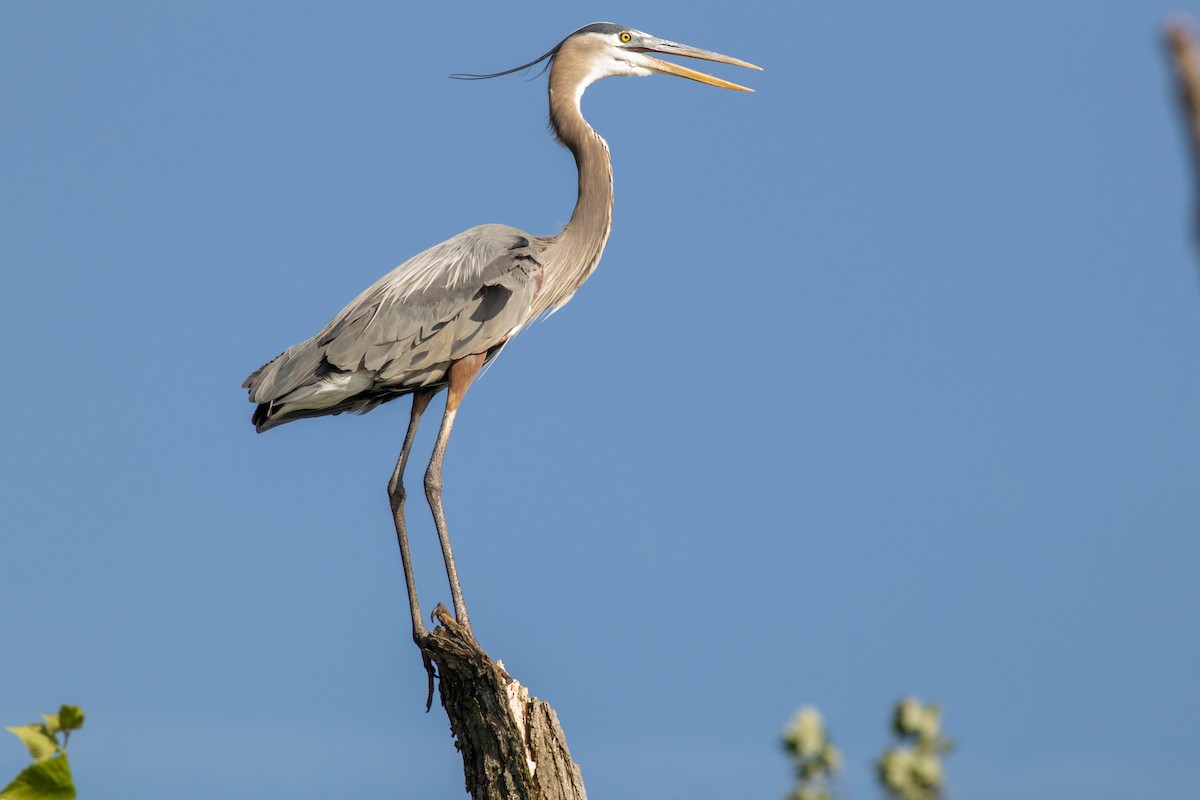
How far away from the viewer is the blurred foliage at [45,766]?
1740mm

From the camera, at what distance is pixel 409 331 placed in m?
6.94

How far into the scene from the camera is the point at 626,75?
28.1 ft

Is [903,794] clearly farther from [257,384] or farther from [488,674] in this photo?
[257,384]

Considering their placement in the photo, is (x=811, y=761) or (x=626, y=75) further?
(x=626, y=75)

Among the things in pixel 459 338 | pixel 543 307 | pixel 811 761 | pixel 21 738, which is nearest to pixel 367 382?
pixel 459 338

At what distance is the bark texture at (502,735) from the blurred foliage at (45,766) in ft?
12.4

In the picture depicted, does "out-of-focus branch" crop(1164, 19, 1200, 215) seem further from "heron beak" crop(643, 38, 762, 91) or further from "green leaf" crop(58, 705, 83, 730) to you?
"heron beak" crop(643, 38, 762, 91)

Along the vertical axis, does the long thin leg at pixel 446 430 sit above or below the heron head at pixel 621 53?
below

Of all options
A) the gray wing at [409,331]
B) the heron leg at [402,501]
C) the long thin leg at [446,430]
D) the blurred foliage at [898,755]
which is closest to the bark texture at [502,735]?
the heron leg at [402,501]

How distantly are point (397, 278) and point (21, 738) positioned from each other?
569cm

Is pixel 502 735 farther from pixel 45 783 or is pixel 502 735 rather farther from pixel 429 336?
pixel 45 783

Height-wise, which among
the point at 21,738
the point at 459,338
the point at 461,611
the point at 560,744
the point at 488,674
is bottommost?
the point at 21,738

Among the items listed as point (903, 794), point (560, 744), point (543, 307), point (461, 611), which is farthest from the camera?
point (543, 307)

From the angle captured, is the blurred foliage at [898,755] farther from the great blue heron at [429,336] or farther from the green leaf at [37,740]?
the great blue heron at [429,336]
